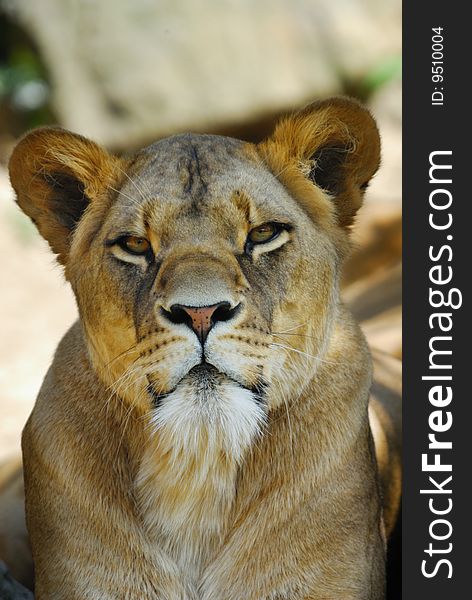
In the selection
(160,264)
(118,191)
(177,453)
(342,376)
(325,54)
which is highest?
(325,54)

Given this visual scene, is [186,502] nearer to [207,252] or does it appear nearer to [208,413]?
[208,413]

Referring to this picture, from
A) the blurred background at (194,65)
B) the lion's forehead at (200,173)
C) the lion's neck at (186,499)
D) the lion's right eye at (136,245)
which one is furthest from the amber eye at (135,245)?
the blurred background at (194,65)

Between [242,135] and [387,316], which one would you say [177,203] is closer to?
[387,316]

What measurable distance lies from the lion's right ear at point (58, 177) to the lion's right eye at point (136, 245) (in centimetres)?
29

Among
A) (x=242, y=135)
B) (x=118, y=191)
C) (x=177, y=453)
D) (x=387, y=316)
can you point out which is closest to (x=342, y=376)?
(x=177, y=453)

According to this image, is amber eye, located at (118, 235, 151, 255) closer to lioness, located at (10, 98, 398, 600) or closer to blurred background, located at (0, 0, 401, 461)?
lioness, located at (10, 98, 398, 600)

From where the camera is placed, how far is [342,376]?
320 cm

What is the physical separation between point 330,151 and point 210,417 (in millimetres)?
970

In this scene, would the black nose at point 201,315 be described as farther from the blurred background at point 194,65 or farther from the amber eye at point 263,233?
the blurred background at point 194,65

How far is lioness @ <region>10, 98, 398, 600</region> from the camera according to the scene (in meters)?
2.85

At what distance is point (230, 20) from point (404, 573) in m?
7.16

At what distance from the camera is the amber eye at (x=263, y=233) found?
9.52 feet

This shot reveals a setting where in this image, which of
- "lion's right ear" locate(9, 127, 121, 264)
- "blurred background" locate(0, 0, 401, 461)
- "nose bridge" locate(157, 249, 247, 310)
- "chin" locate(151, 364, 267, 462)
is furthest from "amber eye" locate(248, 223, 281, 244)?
"blurred background" locate(0, 0, 401, 461)

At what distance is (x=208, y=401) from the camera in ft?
8.85
